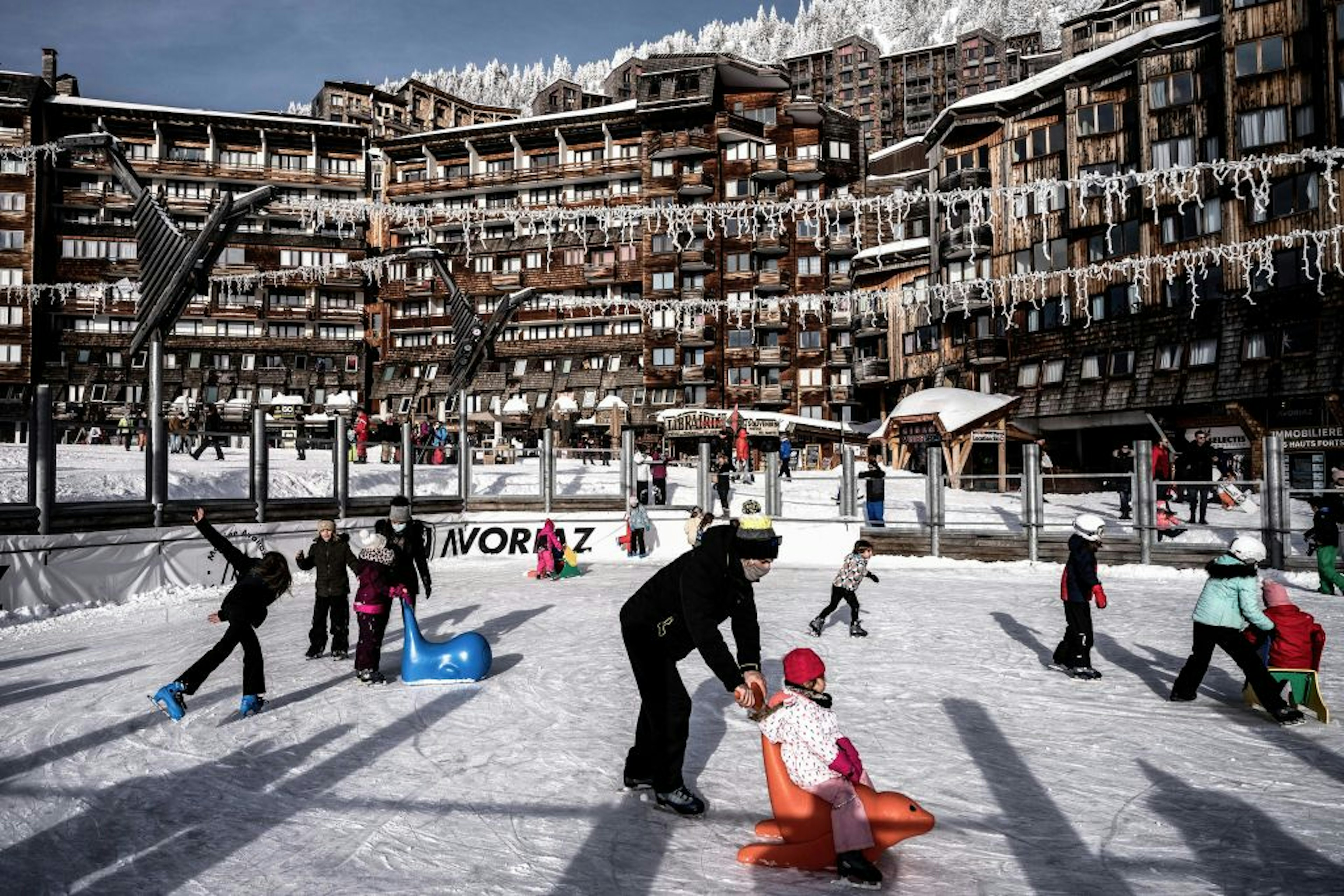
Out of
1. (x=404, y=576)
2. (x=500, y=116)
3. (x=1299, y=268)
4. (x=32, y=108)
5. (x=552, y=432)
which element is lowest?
(x=404, y=576)

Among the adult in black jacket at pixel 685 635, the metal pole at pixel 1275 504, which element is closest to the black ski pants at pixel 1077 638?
the adult in black jacket at pixel 685 635

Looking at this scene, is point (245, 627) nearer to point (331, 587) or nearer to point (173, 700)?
point (173, 700)

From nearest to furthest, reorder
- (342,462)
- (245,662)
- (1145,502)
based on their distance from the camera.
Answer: (245,662)
(1145,502)
(342,462)

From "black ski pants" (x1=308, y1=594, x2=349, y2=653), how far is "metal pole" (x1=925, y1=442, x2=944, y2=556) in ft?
40.0

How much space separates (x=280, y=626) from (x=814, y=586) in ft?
28.2

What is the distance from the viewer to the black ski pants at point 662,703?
515 cm

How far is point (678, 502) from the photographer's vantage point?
24484 mm

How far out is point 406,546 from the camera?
9.30m

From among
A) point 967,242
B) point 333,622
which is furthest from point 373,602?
point 967,242

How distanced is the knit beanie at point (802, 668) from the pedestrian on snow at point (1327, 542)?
13.1 metres

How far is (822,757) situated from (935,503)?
49.0 feet

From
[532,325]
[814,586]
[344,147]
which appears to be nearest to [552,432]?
[814,586]

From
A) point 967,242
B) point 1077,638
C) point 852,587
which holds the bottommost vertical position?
point 1077,638

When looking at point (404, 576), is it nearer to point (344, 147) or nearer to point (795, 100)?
point (795, 100)
